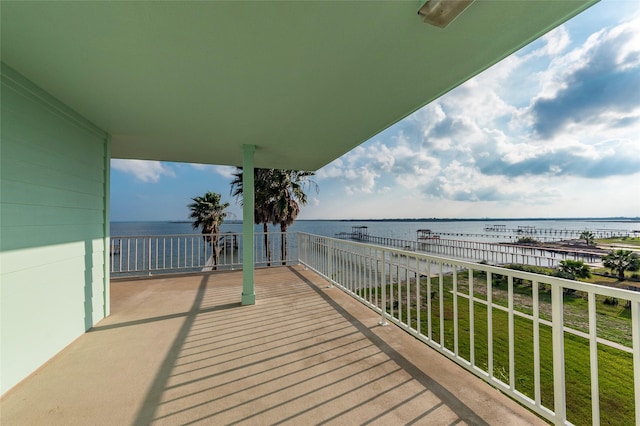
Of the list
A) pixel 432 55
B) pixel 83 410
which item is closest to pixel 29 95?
pixel 83 410

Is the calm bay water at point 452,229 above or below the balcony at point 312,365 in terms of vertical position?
below

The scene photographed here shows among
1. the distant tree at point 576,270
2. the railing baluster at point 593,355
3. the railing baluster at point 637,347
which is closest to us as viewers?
the railing baluster at point 637,347

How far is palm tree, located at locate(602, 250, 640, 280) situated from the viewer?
37.0 feet

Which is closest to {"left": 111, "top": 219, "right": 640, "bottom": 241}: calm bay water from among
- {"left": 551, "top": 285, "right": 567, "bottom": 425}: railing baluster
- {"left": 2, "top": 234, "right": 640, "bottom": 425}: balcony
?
{"left": 2, "top": 234, "right": 640, "bottom": 425}: balcony

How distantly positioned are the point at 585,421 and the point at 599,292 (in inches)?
134

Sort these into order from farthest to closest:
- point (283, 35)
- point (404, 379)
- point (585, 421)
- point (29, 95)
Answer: point (585, 421) < point (29, 95) < point (404, 379) < point (283, 35)

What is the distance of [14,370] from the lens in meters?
1.75

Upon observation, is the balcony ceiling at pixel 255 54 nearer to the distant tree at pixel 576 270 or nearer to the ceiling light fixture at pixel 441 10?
the ceiling light fixture at pixel 441 10

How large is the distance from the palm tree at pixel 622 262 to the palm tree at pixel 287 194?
15.2 metres

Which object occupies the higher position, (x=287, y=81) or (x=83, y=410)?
(x=287, y=81)

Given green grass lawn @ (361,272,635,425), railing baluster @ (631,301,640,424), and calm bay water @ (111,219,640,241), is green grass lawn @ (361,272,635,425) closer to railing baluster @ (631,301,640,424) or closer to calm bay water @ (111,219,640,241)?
railing baluster @ (631,301,640,424)

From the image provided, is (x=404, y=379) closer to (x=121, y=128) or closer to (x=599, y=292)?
(x=599, y=292)

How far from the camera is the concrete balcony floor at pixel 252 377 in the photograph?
1.45 m

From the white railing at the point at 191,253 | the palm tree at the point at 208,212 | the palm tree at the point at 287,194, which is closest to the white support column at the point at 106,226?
the white railing at the point at 191,253
